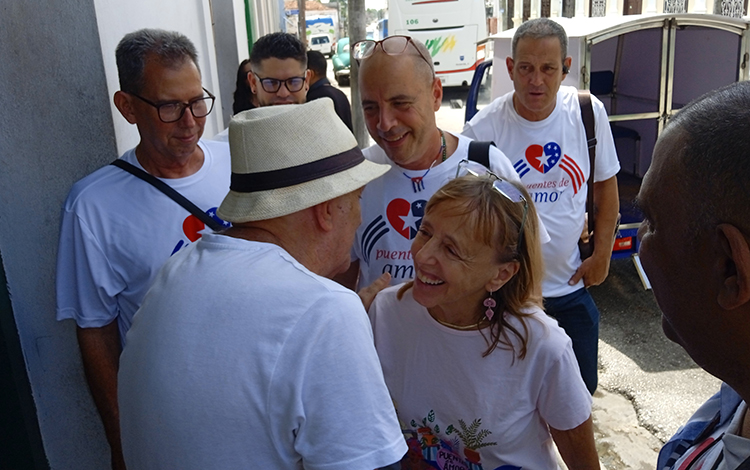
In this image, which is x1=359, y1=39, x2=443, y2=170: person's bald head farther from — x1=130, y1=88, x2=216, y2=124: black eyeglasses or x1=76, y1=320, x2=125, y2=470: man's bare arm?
x1=76, y1=320, x2=125, y2=470: man's bare arm

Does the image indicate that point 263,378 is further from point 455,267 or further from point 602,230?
point 602,230

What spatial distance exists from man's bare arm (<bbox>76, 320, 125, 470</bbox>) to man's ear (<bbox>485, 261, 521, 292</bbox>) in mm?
1292

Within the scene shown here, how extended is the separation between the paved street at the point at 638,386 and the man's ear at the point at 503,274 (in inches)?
85.0

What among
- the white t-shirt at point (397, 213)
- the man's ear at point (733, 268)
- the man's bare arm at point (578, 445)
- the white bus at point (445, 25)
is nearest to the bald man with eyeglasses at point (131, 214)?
the white t-shirt at point (397, 213)

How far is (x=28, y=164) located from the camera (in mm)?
2391

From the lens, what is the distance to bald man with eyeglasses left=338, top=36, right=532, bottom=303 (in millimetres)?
2277

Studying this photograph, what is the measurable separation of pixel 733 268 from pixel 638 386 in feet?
12.1

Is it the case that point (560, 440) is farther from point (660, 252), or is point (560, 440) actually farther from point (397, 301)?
point (660, 252)

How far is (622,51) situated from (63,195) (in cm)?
697

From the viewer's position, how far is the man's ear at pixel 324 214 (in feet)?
4.47

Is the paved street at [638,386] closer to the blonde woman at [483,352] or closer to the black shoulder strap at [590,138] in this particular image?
the black shoulder strap at [590,138]

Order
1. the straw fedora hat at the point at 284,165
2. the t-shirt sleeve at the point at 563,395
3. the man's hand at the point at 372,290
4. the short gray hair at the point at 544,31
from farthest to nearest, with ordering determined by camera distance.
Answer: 1. the short gray hair at the point at 544,31
2. the man's hand at the point at 372,290
3. the t-shirt sleeve at the point at 563,395
4. the straw fedora hat at the point at 284,165

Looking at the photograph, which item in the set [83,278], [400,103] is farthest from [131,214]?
[400,103]

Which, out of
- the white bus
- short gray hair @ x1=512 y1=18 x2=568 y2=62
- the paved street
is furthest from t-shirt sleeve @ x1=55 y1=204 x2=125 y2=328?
the white bus
